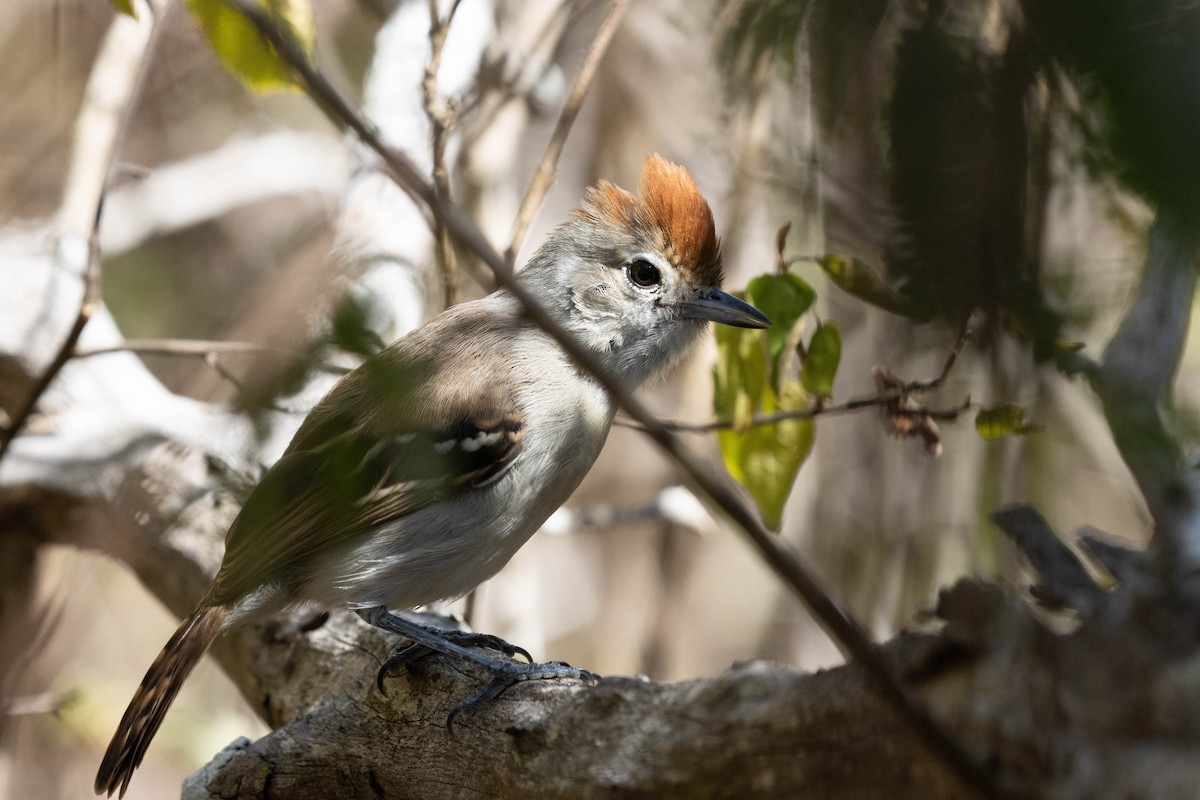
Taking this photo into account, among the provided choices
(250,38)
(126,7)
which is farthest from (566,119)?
(126,7)

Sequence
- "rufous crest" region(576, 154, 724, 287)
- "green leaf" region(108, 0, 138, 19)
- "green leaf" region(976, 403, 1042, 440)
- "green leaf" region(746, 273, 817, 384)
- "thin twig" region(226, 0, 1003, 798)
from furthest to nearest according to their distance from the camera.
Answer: "rufous crest" region(576, 154, 724, 287) < "green leaf" region(746, 273, 817, 384) < "green leaf" region(108, 0, 138, 19) < "green leaf" region(976, 403, 1042, 440) < "thin twig" region(226, 0, 1003, 798)

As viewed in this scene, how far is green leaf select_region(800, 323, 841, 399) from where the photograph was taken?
228cm

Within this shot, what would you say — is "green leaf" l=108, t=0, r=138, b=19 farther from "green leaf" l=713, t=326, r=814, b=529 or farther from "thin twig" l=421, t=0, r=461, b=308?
"green leaf" l=713, t=326, r=814, b=529

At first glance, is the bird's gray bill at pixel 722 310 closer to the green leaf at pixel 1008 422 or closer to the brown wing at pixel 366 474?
the brown wing at pixel 366 474

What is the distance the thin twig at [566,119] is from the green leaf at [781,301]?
0.84m

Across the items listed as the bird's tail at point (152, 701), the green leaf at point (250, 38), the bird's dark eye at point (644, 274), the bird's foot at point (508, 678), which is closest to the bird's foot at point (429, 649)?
the bird's foot at point (508, 678)

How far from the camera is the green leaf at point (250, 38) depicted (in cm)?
202

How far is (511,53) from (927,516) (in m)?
2.83

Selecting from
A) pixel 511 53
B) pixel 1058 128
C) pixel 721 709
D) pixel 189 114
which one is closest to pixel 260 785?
pixel 721 709

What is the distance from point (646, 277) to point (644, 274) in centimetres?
1

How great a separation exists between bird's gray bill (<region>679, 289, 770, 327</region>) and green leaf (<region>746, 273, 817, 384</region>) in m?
0.21

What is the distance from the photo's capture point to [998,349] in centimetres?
102

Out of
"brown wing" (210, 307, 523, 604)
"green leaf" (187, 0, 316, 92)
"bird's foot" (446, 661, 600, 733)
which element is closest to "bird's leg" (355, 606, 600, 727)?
"bird's foot" (446, 661, 600, 733)

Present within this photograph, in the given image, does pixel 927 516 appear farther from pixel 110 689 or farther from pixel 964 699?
pixel 110 689
